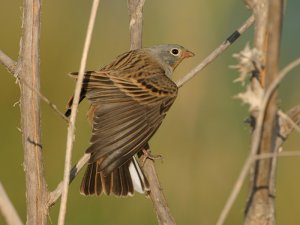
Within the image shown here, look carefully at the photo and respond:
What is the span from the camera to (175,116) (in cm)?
584

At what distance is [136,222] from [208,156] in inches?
28.8

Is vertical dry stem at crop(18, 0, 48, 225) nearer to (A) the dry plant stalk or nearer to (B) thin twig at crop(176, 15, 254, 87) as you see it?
(A) the dry plant stalk

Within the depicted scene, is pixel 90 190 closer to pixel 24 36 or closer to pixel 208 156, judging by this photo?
pixel 24 36

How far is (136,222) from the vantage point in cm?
549

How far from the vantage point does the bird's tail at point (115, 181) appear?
3.72m

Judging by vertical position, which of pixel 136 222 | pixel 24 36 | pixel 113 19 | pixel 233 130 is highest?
pixel 113 19

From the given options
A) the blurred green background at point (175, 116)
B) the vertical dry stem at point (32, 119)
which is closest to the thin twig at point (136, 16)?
the vertical dry stem at point (32, 119)

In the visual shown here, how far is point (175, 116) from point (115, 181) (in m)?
2.05

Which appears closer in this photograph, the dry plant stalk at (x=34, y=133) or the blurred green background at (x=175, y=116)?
the dry plant stalk at (x=34, y=133)

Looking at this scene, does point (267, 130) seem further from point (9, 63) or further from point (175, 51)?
point (175, 51)

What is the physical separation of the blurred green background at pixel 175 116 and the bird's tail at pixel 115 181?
57.6 inches

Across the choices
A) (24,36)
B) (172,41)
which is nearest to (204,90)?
(172,41)

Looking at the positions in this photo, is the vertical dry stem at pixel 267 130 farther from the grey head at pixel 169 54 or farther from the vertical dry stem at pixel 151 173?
the grey head at pixel 169 54

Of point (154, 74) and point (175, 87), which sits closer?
point (175, 87)
